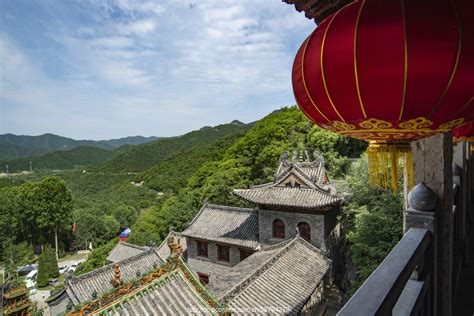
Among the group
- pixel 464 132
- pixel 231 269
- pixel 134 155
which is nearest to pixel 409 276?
pixel 464 132

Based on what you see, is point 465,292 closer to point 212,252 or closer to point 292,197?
point 292,197

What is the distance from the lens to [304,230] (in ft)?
40.5

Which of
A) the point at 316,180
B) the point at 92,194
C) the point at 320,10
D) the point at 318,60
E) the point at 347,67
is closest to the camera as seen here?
the point at 347,67

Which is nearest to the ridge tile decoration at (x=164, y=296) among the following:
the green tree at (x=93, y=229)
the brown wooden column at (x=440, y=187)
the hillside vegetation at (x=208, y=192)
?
the hillside vegetation at (x=208, y=192)

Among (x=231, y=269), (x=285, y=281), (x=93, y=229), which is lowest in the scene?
(x=93, y=229)

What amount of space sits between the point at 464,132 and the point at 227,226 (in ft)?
39.7

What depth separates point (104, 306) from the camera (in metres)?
3.84

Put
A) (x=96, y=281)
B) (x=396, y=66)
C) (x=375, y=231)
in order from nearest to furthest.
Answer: (x=396, y=66) < (x=375, y=231) < (x=96, y=281)

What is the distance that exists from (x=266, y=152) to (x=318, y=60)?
22657 mm

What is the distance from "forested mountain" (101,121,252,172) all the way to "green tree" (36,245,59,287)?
4274 cm

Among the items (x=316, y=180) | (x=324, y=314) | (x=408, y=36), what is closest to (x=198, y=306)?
(x=408, y=36)

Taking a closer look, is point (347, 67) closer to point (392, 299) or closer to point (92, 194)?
point (392, 299)

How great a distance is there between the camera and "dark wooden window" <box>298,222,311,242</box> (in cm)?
1219

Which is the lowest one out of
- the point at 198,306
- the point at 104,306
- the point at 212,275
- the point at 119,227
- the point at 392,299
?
the point at 119,227
